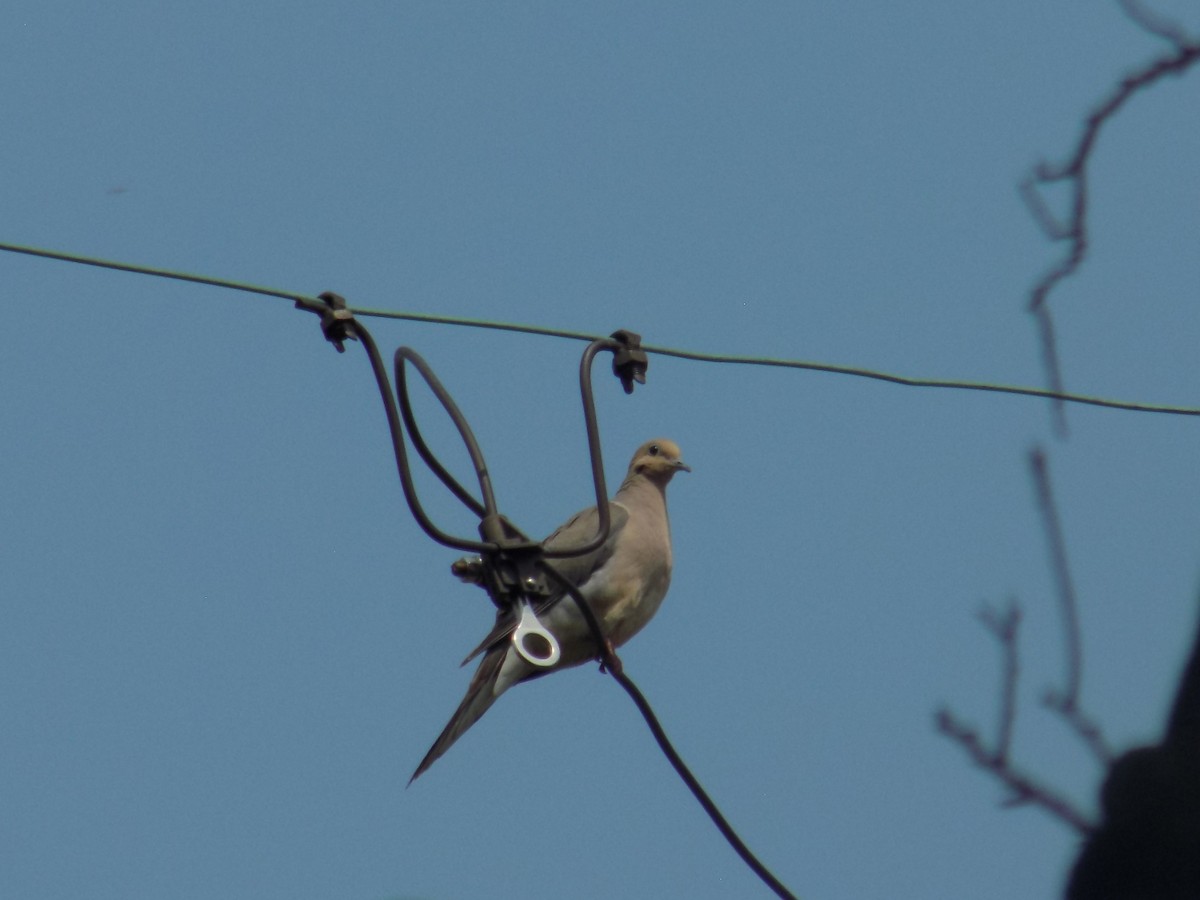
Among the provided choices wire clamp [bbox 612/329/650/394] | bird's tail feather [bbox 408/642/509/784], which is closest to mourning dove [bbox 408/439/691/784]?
bird's tail feather [bbox 408/642/509/784]

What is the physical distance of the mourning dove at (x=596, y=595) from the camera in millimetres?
6949

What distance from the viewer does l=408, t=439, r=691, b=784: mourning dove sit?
6949 millimetres

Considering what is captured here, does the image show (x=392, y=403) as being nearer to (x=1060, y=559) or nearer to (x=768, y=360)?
(x=768, y=360)

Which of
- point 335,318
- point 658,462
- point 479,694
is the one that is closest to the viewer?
point 335,318

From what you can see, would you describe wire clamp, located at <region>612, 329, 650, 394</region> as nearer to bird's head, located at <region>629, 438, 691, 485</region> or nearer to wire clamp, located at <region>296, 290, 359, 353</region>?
wire clamp, located at <region>296, 290, 359, 353</region>

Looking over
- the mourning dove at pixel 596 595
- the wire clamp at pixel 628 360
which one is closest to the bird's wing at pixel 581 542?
the mourning dove at pixel 596 595

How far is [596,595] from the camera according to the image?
24.8 feet

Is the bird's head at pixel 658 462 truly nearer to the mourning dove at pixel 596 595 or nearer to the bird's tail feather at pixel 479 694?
the mourning dove at pixel 596 595

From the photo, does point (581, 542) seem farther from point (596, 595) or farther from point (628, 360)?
point (628, 360)

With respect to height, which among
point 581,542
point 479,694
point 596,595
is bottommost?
point 479,694

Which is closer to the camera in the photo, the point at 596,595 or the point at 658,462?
the point at 596,595

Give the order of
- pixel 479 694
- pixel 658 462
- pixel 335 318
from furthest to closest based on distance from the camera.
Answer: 1. pixel 658 462
2. pixel 479 694
3. pixel 335 318

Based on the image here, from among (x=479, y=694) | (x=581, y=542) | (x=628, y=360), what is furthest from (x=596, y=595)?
(x=628, y=360)

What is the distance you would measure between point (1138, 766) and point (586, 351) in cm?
168
